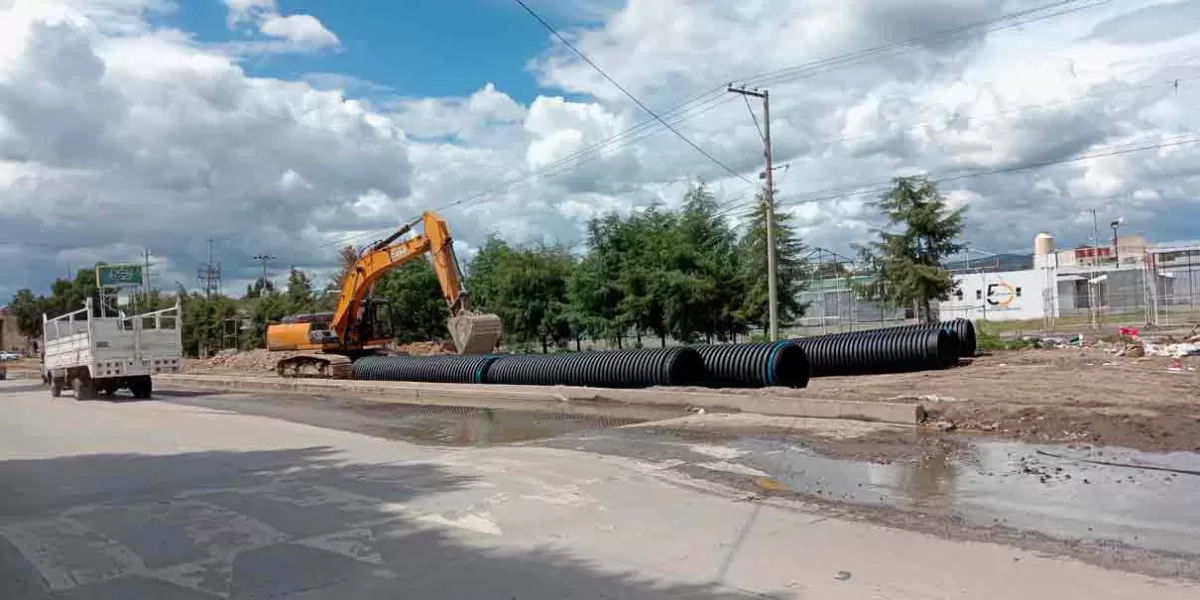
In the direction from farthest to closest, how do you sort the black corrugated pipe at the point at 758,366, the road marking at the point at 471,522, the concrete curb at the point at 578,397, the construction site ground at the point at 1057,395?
1. the black corrugated pipe at the point at 758,366
2. the concrete curb at the point at 578,397
3. the construction site ground at the point at 1057,395
4. the road marking at the point at 471,522

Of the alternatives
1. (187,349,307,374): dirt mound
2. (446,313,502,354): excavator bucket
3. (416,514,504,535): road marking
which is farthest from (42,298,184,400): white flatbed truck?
(416,514,504,535): road marking

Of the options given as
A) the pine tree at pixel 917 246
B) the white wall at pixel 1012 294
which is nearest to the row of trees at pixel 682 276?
the pine tree at pixel 917 246

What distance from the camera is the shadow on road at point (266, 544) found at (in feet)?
20.3

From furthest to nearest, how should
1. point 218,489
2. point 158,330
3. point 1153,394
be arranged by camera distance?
1. point 158,330
2. point 1153,394
3. point 218,489

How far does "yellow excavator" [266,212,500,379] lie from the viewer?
28.0 metres

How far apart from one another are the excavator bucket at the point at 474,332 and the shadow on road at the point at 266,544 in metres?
15.9

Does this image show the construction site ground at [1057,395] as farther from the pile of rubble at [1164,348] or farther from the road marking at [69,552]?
the road marking at [69,552]

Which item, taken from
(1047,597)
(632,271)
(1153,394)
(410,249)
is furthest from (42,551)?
(632,271)

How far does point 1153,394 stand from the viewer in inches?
601

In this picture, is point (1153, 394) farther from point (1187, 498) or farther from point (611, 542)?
point (611, 542)

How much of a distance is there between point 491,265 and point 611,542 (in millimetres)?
42782

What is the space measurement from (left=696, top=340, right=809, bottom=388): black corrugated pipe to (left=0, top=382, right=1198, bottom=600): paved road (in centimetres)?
846

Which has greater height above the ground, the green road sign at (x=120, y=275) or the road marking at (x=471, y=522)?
the green road sign at (x=120, y=275)

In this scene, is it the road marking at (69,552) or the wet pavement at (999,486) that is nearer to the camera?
the road marking at (69,552)
